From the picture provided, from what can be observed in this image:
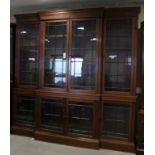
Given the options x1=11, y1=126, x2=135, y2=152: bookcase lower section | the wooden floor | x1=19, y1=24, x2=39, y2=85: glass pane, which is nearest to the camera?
the wooden floor

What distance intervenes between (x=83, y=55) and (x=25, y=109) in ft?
5.48

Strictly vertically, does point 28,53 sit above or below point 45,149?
above

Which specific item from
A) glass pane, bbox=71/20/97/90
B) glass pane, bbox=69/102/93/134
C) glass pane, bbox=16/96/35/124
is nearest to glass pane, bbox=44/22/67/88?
glass pane, bbox=71/20/97/90

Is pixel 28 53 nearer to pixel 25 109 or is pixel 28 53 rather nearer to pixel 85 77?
pixel 25 109

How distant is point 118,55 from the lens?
3.90 meters

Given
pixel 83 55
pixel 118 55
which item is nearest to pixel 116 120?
pixel 118 55

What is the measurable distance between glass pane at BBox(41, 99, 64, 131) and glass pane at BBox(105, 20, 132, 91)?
0.99 meters

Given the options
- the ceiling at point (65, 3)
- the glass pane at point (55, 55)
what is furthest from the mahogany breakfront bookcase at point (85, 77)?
the ceiling at point (65, 3)

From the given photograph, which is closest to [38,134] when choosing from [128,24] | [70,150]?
[70,150]

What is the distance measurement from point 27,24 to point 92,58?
5.12ft

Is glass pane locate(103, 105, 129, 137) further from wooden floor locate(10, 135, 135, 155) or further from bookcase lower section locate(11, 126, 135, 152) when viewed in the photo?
wooden floor locate(10, 135, 135, 155)

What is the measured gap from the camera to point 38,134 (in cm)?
426

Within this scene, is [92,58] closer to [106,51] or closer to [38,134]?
[106,51]

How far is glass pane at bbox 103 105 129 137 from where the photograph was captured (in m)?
3.83
